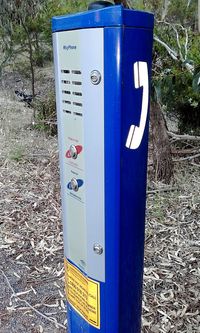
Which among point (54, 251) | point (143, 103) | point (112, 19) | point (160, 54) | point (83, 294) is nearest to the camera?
point (112, 19)

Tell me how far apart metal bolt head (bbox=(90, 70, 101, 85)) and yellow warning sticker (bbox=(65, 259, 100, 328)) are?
613 mm

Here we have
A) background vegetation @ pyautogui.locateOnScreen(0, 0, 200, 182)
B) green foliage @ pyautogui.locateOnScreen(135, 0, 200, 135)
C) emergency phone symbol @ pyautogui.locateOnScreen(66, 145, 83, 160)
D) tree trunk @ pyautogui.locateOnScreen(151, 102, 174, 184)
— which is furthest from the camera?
tree trunk @ pyautogui.locateOnScreen(151, 102, 174, 184)

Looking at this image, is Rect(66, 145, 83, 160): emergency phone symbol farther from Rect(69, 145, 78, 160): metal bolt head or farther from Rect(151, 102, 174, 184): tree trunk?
Rect(151, 102, 174, 184): tree trunk

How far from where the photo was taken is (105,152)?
3.46 feet

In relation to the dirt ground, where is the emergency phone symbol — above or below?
above

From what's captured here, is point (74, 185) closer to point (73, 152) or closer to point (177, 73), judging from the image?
point (73, 152)

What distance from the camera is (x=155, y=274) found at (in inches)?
85.7

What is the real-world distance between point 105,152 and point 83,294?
53cm

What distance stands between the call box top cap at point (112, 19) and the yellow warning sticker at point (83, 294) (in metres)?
Result: 0.76

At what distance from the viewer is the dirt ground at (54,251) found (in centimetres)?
194

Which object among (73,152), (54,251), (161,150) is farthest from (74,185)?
(161,150)

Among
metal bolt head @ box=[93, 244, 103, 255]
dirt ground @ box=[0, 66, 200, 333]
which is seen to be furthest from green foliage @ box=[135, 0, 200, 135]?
metal bolt head @ box=[93, 244, 103, 255]

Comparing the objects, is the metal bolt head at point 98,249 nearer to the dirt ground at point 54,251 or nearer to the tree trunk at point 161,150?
the dirt ground at point 54,251

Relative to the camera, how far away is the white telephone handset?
1011 millimetres
